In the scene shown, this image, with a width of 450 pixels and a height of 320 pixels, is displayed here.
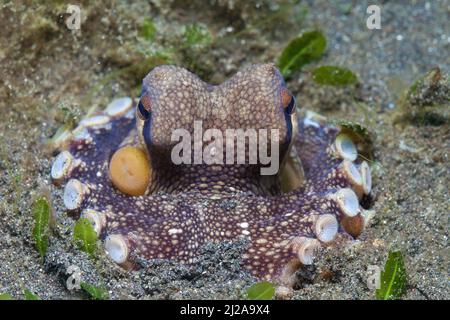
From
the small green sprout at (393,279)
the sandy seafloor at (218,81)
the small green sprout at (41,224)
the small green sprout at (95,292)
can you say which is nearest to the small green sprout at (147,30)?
the sandy seafloor at (218,81)

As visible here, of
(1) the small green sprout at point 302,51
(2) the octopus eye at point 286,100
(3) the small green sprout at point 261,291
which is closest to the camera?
(3) the small green sprout at point 261,291

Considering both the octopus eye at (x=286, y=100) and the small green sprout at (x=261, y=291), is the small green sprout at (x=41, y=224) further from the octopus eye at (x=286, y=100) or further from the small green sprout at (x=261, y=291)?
the octopus eye at (x=286, y=100)

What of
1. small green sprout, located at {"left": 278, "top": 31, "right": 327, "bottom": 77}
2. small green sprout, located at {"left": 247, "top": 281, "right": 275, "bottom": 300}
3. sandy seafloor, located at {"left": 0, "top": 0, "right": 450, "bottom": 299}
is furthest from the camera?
small green sprout, located at {"left": 278, "top": 31, "right": 327, "bottom": 77}

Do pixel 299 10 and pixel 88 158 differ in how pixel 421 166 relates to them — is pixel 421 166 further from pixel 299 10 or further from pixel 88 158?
pixel 88 158

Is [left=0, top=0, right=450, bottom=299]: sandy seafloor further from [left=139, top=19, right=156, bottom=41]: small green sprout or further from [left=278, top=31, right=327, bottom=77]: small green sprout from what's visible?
[left=278, top=31, right=327, bottom=77]: small green sprout

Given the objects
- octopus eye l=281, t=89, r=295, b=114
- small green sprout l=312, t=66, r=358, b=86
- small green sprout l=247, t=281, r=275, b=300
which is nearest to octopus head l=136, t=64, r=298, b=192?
octopus eye l=281, t=89, r=295, b=114

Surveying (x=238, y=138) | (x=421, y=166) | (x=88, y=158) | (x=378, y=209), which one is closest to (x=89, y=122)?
(x=88, y=158)

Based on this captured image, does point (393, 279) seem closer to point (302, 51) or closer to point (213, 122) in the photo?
point (213, 122)
